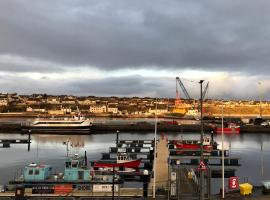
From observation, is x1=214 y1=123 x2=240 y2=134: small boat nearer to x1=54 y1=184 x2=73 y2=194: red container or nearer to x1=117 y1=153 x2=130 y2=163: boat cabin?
x1=117 y1=153 x2=130 y2=163: boat cabin

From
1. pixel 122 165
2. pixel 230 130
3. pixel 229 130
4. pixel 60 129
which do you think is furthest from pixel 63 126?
pixel 122 165

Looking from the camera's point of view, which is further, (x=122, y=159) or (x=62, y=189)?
(x=122, y=159)

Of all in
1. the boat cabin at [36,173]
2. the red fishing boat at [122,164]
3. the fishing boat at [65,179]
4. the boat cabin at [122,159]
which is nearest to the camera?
the fishing boat at [65,179]

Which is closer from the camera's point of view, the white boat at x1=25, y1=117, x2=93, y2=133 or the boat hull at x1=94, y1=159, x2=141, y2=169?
the boat hull at x1=94, y1=159, x2=141, y2=169

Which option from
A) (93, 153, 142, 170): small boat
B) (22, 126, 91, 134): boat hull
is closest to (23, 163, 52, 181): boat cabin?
(93, 153, 142, 170): small boat

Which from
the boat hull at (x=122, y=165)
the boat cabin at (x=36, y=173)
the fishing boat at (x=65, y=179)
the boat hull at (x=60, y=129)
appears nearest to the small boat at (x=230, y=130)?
the boat hull at (x=60, y=129)

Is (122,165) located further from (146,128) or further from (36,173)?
(146,128)

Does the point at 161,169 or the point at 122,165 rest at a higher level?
the point at 161,169

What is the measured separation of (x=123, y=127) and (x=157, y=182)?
12833 cm

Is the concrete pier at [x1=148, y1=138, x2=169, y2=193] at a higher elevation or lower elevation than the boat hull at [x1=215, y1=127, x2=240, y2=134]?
lower

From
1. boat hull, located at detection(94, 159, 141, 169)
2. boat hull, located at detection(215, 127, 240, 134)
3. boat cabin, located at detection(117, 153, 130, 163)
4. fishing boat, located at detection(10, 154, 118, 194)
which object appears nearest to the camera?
fishing boat, located at detection(10, 154, 118, 194)

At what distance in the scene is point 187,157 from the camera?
9581 cm

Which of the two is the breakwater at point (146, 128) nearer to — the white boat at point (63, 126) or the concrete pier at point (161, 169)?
the white boat at point (63, 126)

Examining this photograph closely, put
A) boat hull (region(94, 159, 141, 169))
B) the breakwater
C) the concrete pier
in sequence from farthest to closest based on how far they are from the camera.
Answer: the breakwater < boat hull (region(94, 159, 141, 169)) < the concrete pier
